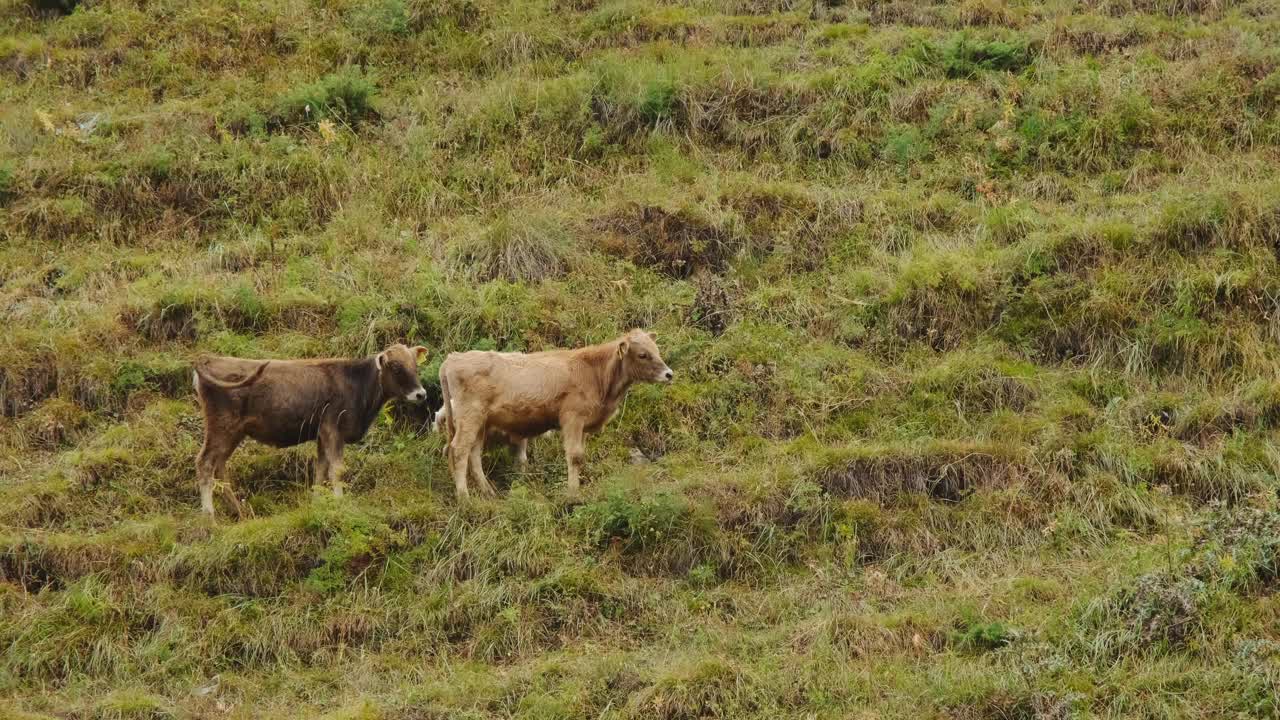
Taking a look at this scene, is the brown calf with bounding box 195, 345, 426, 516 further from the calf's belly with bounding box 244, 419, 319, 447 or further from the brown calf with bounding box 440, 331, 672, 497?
the brown calf with bounding box 440, 331, 672, 497

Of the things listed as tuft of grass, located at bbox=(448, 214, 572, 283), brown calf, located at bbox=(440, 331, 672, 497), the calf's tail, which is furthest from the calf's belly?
tuft of grass, located at bbox=(448, 214, 572, 283)

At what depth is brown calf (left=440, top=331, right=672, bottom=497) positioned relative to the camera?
1515cm

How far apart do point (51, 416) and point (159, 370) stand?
3.97 feet

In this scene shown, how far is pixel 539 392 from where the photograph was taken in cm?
1533

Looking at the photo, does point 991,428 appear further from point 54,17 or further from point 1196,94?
point 54,17

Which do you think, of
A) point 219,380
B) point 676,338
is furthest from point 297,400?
point 676,338

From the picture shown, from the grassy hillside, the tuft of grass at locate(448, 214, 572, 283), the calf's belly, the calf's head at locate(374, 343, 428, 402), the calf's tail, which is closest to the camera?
the grassy hillside

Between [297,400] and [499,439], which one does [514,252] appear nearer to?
[499,439]

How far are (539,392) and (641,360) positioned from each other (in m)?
1.12

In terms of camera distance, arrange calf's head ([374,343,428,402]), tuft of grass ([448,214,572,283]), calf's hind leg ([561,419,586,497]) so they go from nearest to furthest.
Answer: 1. calf's hind leg ([561,419,586,497])
2. calf's head ([374,343,428,402])
3. tuft of grass ([448,214,572,283])

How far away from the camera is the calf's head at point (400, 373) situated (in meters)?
15.6

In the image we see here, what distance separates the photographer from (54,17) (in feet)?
81.7

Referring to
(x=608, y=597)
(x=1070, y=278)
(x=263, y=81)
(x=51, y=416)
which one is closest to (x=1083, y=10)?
(x=1070, y=278)

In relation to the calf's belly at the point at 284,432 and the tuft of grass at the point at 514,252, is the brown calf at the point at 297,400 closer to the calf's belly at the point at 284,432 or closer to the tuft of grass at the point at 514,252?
the calf's belly at the point at 284,432
